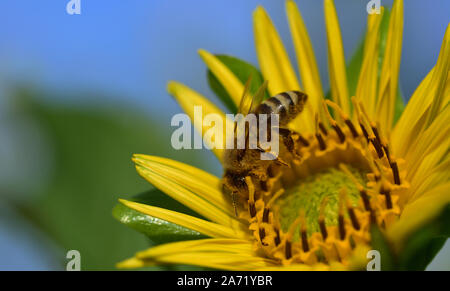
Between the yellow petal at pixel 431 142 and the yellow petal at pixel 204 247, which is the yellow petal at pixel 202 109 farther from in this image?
the yellow petal at pixel 431 142

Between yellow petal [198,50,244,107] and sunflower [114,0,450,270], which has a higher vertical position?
yellow petal [198,50,244,107]

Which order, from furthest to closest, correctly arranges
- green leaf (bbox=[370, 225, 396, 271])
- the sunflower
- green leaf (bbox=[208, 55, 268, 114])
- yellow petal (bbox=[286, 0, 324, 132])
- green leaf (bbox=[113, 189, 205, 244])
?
1. green leaf (bbox=[208, 55, 268, 114])
2. yellow petal (bbox=[286, 0, 324, 132])
3. green leaf (bbox=[113, 189, 205, 244])
4. the sunflower
5. green leaf (bbox=[370, 225, 396, 271])

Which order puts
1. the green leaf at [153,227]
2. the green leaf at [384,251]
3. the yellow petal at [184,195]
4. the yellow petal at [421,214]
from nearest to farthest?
the yellow petal at [421,214]
the green leaf at [384,251]
the green leaf at [153,227]
the yellow petal at [184,195]

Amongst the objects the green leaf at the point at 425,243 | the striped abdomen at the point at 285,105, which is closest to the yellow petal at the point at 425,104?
the striped abdomen at the point at 285,105

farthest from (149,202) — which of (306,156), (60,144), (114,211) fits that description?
(60,144)

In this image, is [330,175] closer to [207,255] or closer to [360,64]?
[360,64]

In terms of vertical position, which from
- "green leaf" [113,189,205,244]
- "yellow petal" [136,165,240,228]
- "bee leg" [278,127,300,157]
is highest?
"bee leg" [278,127,300,157]

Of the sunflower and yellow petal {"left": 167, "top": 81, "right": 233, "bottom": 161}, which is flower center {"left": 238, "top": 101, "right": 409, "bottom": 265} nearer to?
the sunflower

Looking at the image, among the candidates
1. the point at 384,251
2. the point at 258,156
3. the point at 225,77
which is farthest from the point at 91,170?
the point at 384,251

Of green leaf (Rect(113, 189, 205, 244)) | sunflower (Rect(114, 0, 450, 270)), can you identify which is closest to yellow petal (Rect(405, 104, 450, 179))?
sunflower (Rect(114, 0, 450, 270))
